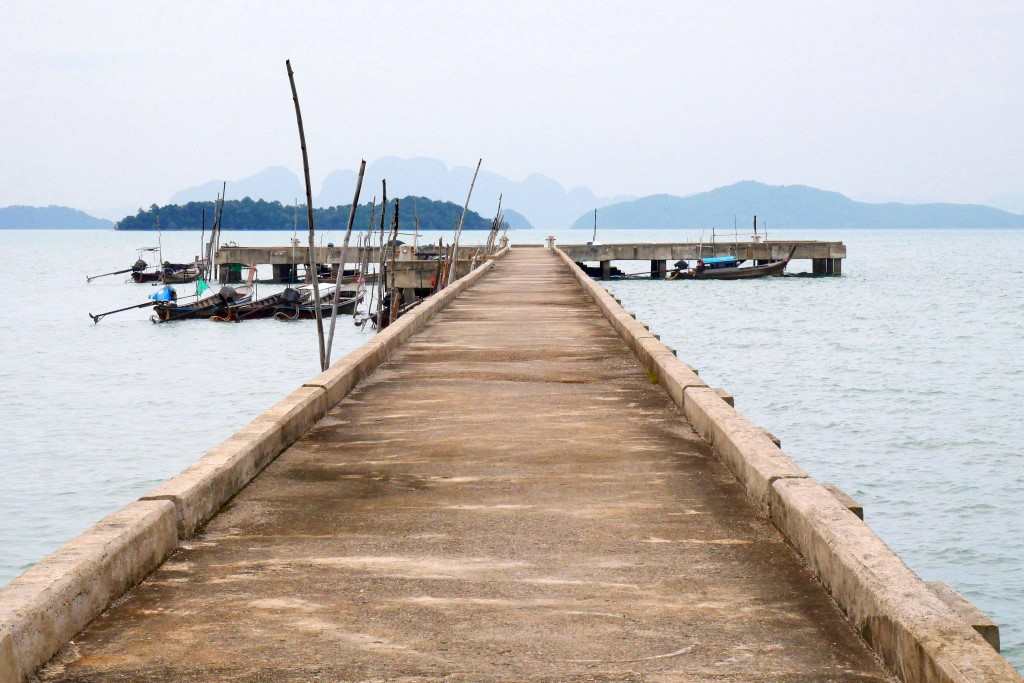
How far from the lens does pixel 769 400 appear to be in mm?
28344

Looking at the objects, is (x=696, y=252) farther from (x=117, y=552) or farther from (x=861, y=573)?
(x=117, y=552)

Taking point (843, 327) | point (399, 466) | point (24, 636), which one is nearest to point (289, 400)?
point (399, 466)

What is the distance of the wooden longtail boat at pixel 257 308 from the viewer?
51.4m

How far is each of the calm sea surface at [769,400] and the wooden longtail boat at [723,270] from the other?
735cm

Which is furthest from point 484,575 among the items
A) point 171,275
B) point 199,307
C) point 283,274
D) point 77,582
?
point 171,275

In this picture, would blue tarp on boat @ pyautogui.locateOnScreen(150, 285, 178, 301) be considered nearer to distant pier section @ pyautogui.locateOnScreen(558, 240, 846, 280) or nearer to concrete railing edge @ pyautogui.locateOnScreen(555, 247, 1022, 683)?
distant pier section @ pyautogui.locateOnScreen(558, 240, 846, 280)

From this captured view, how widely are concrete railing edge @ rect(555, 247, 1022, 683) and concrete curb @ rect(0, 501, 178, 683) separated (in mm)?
3259

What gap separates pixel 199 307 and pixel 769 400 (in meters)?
32.5

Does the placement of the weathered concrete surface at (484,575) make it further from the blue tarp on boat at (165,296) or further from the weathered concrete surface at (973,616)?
the blue tarp on boat at (165,296)

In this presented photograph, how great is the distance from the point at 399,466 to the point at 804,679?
4.01 metres

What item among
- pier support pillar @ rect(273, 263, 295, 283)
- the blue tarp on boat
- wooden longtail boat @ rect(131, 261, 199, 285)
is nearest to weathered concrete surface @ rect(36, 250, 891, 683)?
the blue tarp on boat

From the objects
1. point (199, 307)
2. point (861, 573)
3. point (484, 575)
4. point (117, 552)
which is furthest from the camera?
point (199, 307)

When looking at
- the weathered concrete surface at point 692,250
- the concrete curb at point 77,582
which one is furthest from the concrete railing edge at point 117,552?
the weathered concrete surface at point 692,250

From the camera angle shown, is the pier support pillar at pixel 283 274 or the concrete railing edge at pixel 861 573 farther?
the pier support pillar at pixel 283 274
